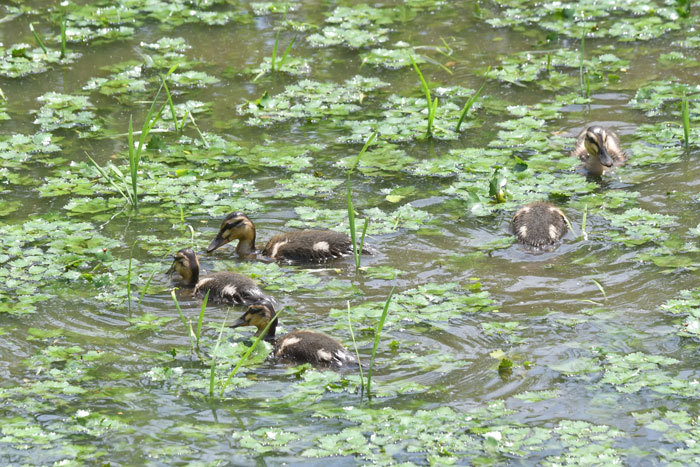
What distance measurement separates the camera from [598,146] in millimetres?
7664

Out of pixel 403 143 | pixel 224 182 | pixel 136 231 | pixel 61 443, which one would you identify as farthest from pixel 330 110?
pixel 61 443

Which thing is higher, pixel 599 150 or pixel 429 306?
pixel 599 150

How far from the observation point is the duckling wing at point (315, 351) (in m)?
5.39

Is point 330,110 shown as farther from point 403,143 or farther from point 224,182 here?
point 224,182

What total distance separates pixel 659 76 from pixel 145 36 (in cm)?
537

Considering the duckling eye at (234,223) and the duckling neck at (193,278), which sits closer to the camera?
the duckling neck at (193,278)

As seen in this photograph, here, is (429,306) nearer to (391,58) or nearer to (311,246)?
(311,246)

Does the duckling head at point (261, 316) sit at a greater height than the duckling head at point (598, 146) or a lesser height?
lesser

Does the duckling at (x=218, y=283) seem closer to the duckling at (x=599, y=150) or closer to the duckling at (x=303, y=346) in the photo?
the duckling at (x=303, y=346)

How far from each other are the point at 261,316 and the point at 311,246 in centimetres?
112

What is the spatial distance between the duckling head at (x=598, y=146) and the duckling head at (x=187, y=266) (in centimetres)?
316

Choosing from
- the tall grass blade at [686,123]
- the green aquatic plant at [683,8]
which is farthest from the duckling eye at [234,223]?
the green aquatic plant at [683,8]

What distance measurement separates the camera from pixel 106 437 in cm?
473

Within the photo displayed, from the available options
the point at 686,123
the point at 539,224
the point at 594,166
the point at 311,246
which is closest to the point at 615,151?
the point at 594,166
